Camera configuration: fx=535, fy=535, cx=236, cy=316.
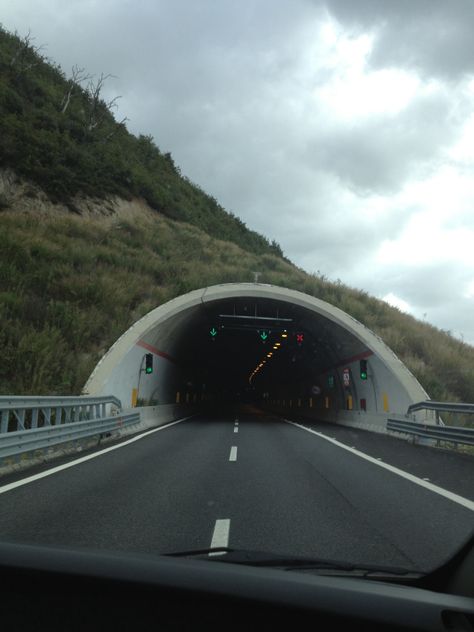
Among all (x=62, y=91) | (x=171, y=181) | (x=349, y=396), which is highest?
(x=62, y=91)

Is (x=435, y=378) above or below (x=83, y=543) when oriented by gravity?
above

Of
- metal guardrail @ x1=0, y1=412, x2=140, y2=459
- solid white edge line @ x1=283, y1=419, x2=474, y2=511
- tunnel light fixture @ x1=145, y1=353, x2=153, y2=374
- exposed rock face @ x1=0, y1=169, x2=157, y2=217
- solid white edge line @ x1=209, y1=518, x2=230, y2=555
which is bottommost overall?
solid white edge line @ x1=209, y1=518, x2=230, y2=555

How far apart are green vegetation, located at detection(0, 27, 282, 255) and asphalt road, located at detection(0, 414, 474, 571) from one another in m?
26.8

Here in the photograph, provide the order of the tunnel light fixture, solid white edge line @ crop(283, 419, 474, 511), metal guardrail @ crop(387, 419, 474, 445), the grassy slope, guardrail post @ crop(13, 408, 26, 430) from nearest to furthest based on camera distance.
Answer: solid white edge line @ crop(283, 419, 474, 511) < guardrail post @ crop(13, 408, 26, 430) < metal guardrail @ crop(387, 419, 474, 445) < the grassy slope < the tunnel light fixture

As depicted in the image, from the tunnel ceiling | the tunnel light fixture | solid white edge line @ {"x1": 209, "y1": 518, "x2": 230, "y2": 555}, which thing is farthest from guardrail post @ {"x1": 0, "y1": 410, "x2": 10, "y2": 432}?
the tunnel ceiling

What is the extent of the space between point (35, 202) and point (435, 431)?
27711mm

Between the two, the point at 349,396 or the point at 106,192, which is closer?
the point at 349,396

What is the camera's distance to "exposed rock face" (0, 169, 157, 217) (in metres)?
32.2

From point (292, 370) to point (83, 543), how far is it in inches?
1600

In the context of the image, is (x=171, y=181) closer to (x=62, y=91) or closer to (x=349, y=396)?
(x=62, y=91)

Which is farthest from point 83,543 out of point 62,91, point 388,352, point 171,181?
point 171,181

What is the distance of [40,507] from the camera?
6.71 metres

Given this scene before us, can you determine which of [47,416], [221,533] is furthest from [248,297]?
[221,533]

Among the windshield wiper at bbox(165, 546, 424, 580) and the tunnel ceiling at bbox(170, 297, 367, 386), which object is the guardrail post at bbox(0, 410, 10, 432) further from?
the tunnel ceiling at bbox(170, 297, 367, 386)
